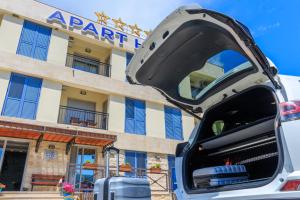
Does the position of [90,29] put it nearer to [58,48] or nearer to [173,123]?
[58,48]

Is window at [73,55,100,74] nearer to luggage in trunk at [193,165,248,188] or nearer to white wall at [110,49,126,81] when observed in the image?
white wall at [110,49,126,81]

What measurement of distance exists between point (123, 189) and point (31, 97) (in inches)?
431

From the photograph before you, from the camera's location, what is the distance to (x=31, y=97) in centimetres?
1211

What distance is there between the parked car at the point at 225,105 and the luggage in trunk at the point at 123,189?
1.52ft

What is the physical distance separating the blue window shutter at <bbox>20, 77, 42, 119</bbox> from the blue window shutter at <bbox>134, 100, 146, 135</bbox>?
18.3 feet

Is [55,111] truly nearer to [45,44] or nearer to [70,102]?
[70,102]

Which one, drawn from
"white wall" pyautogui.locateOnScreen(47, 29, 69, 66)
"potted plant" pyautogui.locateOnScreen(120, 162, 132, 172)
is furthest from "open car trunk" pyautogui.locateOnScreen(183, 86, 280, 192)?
"white wall" pyautogui.locateOnScreen(47, 29, 69, 66)

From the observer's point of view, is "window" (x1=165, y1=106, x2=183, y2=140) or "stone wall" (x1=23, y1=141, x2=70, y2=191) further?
"window" (x1=165, y1=106, x2=183, y2=140)

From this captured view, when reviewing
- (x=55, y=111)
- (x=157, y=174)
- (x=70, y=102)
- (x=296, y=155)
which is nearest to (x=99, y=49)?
(x=70, y=102)

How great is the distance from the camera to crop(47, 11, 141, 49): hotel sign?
14384 millimetres

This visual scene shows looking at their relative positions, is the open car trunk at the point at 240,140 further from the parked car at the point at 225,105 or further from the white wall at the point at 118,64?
the white wall at the point at 118,64

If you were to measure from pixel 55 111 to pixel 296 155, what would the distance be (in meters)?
12.2

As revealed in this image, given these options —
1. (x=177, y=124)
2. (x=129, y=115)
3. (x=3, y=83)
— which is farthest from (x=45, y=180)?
(x=177, y=124)

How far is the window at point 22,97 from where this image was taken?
11430 millimetres
